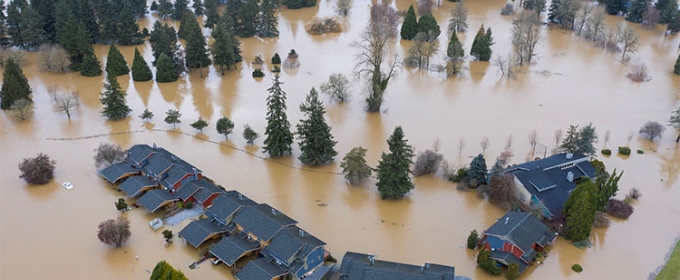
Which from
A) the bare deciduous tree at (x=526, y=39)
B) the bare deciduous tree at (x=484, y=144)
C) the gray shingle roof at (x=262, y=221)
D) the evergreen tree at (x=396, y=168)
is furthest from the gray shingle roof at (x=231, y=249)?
the bare deciduous tree at (x=526, y=39)

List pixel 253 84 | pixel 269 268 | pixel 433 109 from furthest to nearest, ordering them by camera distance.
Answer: pixel 253 84 → pixel 433 109 → pixel 269 268

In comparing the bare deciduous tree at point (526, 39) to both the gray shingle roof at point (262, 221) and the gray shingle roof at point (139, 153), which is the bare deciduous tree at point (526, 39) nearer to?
the gray shingle roof at point (262, 221)

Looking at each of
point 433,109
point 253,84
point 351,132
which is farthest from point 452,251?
point 253,84

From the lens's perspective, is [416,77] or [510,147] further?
[416,77]

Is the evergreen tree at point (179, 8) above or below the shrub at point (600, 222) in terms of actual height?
above

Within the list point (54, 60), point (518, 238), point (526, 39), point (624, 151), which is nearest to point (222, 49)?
point (54, 60)

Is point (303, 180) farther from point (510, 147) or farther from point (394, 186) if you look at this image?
point (510, 147)

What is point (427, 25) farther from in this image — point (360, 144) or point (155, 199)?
point (155, 199)
